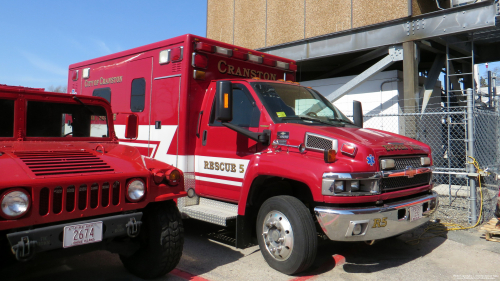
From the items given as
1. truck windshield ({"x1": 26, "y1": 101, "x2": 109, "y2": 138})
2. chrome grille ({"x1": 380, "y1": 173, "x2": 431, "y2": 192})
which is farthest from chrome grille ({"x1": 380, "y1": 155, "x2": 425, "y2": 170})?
truck windshield ({"x1": 26, "y1": 101, "x2": 109, "y2": 138})

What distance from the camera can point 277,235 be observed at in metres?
4.19

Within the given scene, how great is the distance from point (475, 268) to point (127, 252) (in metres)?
4.02

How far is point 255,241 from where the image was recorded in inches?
185

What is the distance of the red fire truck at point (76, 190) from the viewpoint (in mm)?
2918

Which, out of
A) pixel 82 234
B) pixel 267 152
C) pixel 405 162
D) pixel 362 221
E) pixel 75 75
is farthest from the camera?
pixel 75 75

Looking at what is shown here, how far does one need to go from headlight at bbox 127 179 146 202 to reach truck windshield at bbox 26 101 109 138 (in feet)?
4.79

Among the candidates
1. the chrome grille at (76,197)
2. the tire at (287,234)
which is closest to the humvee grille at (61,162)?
the chrome grille at (76,197)

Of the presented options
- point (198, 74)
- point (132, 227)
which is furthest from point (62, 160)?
point (198, 74)

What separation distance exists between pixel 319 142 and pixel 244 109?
1313 mm

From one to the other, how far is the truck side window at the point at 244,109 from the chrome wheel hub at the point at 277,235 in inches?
48.0

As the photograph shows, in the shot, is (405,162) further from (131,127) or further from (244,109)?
(131,127)

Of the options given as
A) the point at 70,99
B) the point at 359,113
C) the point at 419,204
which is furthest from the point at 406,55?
the point at 70,99

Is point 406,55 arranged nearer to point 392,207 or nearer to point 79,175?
point 392,207

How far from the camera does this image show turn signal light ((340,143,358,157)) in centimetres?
389
